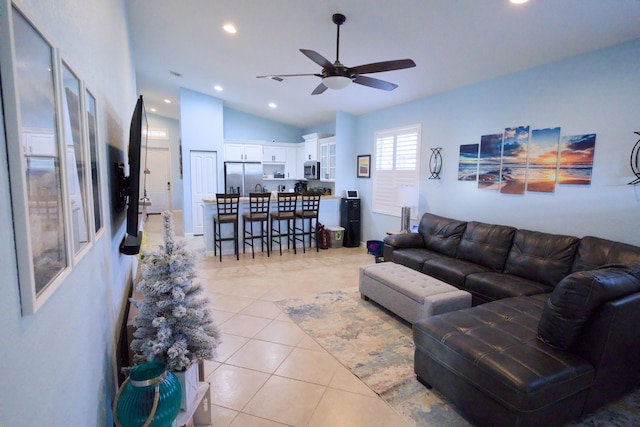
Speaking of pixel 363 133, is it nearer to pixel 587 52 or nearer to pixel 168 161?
pixel 587 52

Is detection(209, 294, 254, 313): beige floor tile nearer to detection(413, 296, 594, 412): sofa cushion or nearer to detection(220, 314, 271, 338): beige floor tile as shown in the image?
detection(220, 314, 271, 338): beige floor tile

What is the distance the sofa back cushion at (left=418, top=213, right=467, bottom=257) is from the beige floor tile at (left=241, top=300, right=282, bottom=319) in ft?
7.54

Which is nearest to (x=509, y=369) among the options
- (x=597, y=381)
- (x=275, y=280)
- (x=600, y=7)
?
(x=597, y=381)

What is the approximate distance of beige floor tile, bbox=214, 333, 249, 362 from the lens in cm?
256

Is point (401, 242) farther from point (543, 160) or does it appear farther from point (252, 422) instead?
point (252, 422)

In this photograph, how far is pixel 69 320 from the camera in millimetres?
980

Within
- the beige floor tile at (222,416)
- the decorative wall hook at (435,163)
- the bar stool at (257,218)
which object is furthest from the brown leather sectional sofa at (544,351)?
the bar stool at (257,218)

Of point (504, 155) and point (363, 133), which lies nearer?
point (504, 155)

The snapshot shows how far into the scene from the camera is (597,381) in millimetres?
1810

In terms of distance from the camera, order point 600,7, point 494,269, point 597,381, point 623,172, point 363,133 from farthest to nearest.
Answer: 1. point 363,133
2. point 494,269
3. point 623,172
4. point 600,7
5. point 597,381

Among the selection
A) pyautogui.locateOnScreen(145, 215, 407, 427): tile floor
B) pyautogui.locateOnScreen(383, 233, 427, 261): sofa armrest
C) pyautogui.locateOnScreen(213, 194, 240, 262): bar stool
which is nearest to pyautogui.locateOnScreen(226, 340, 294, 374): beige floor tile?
pyautogui.locateOnScreen(145, 215, 407, 427): tile floor

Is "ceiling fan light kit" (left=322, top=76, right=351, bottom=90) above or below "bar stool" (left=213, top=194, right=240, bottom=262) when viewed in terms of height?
above

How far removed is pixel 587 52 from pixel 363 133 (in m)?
3.78

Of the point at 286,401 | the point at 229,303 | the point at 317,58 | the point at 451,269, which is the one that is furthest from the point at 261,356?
the point at 317,58
